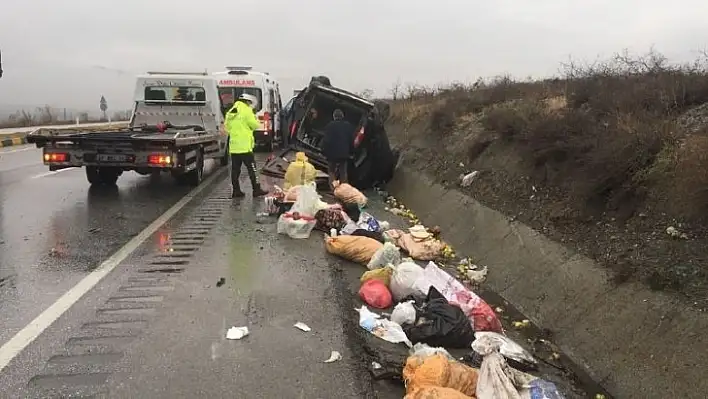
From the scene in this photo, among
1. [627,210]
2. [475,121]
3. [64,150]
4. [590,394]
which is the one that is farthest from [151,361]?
[475,121]

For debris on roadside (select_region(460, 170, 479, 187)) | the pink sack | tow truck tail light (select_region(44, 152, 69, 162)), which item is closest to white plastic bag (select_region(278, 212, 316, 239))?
the pink sack

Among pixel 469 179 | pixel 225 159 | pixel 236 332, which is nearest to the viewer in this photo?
pixel 236 332

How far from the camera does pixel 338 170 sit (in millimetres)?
13016

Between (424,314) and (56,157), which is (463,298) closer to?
(424,314)

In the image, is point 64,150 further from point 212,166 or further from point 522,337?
point 522,337

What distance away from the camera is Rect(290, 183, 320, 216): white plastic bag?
902 centimetres

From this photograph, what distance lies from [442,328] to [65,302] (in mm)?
3110

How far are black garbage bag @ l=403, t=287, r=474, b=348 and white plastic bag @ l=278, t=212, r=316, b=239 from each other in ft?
11.1

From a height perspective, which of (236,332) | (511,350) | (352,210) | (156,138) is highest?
(156,138)

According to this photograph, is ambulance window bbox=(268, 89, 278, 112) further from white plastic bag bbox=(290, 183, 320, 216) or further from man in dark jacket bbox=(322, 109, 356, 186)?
white plastic bag bbox=(290, 183, 320, 216)

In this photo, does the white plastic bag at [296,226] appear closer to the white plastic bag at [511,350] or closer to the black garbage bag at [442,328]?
the black garbage bag at [442,328]

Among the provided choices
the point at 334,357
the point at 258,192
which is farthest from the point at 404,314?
the point at 258,192

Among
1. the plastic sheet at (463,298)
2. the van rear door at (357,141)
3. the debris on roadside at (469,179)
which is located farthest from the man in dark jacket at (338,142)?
the plastic sheet at (463,298)

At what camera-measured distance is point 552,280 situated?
602 cm
